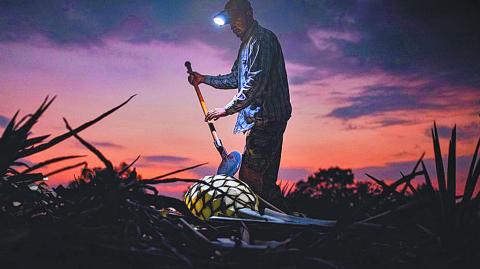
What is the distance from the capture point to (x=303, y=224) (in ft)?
3.37

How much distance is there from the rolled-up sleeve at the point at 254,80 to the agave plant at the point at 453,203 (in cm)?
471

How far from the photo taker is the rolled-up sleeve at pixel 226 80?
7047 millimetres

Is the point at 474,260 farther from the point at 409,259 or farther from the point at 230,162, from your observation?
the point at 230,162

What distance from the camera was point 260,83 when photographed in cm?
577

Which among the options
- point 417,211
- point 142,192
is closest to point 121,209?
point 142,192

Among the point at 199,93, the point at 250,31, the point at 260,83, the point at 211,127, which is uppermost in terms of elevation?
the point at 250,31

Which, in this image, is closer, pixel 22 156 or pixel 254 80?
pixel 22 156

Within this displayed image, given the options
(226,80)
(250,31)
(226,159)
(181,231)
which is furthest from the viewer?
(226,80)

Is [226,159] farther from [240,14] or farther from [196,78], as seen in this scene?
[240,14]

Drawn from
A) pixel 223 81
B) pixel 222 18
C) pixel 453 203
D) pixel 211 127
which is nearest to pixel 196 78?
pixel 223 81

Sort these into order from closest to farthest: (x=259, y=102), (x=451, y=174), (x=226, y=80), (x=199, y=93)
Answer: (x=451, y=174) < (x=259, y=102) < (x=226, y=80) < (x=199, y=93)

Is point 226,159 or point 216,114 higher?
point 216,114

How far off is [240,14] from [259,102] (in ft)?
4.40

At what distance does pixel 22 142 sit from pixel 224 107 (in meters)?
4.90
